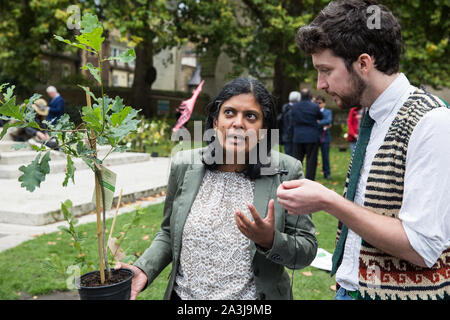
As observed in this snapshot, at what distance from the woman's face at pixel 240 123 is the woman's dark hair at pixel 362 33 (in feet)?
1.99

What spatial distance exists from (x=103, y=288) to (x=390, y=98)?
1257 mm

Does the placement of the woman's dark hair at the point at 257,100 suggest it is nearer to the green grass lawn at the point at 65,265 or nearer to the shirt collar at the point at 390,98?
the shirt collar at the point at 390,98

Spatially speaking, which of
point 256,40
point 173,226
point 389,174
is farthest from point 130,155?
point 389,174

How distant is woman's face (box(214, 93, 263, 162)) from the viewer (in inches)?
79.4

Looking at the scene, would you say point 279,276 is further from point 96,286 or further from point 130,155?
point 130,155

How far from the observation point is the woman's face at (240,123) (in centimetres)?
202

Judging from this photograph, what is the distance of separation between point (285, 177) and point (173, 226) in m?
0.63

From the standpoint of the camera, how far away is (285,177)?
6.77 ft

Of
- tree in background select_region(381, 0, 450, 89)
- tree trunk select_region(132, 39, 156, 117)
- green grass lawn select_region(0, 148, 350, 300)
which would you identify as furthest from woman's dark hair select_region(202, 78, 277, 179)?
tree trunk select_region(132, 39, 156, 117)

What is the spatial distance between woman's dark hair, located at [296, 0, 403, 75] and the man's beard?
47 millimetres

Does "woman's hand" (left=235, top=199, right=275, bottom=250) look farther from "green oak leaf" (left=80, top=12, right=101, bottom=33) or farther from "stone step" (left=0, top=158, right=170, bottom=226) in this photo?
"stone step" (left=0, top=158, right=170, bottom=226)

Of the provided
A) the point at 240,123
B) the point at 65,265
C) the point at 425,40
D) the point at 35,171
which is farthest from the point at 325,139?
the point at 35,171

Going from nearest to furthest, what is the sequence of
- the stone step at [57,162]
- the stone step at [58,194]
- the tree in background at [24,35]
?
the stone step at [58,194] < the stone step at [57,162] < the tree in background at [24,35]

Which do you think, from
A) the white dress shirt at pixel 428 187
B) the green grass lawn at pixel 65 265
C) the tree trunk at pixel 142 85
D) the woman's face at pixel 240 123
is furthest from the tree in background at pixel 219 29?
the white dress shirt at pixel 428 187
